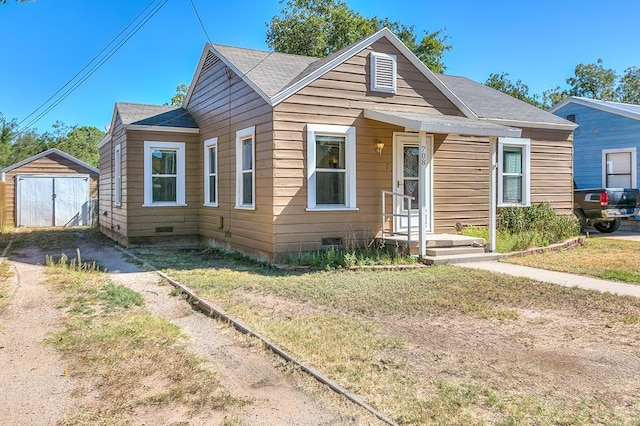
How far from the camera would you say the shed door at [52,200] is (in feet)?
68.9

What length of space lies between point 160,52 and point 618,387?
779 inches

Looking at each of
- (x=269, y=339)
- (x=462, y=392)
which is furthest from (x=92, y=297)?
(x=462, y=392)

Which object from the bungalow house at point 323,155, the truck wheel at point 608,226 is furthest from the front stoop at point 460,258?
the truck wheel at point 608,226

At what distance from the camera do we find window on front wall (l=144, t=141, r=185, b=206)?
40.6ft

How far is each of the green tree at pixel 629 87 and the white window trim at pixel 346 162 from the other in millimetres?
38499

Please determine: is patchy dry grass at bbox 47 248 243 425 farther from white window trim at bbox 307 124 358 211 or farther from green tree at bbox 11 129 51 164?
green tree at bbox 11 129 51 164

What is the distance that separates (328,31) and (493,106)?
17.6 m

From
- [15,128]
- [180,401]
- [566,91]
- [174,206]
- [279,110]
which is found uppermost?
[566,91]

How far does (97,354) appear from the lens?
440 centimetres

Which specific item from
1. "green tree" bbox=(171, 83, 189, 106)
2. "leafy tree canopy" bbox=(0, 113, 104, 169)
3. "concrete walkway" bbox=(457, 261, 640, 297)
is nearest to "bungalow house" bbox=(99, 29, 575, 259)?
"concrete walkway" bbox=(457, 261, 640, 297)

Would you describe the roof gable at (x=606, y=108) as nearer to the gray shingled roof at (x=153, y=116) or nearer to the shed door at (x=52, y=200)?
the gray shingled roof at (x=153, y=116)

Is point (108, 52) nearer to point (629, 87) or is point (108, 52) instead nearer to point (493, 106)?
point (493, 106)

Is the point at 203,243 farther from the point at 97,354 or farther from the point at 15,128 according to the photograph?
the point at 15,128

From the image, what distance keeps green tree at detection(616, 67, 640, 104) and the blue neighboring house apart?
25242 mm
